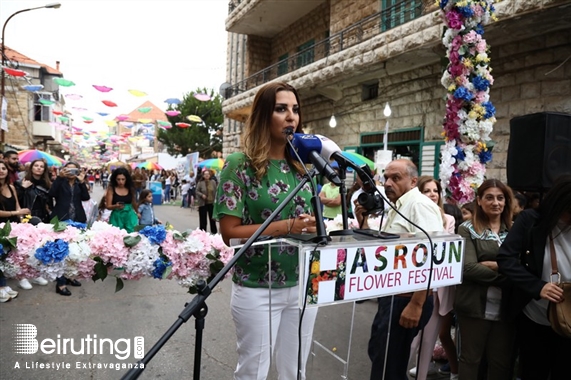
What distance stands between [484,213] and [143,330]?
147 inches

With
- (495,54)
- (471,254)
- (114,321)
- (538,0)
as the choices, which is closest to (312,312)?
(471,254)

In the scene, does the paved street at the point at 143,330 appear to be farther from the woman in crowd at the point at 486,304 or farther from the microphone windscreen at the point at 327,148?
the microphone windscreen at the point at 327,148

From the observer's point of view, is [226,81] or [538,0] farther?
[226,81]

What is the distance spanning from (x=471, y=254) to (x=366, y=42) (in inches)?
315

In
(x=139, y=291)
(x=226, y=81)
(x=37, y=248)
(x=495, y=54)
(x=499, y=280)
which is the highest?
(x=226, y=81)

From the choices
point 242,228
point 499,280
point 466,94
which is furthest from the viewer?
point 466,94

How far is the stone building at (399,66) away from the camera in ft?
22.8

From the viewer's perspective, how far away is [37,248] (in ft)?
8.80

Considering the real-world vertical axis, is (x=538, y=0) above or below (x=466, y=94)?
above

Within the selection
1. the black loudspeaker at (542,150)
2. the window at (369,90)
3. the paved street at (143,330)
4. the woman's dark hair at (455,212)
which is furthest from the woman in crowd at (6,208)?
the window at (369,90)

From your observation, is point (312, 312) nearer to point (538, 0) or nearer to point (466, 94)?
point (466, 94)

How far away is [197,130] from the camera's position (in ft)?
132

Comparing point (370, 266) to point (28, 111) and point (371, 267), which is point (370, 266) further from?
point (28, 111)

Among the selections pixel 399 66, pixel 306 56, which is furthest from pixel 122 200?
pixel 306 56
